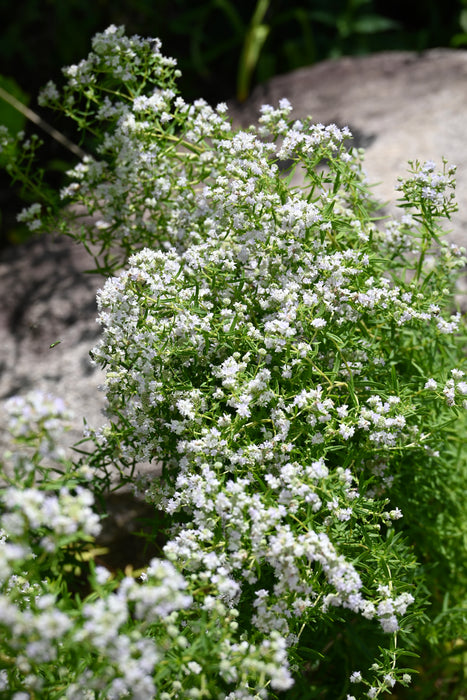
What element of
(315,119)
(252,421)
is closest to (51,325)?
(315,119)

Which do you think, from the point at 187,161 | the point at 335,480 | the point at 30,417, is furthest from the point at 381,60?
the point at 30,417

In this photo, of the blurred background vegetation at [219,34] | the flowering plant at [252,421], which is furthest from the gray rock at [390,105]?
the flowering plant at [252,421]

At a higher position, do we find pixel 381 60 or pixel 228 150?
pixel 381 60

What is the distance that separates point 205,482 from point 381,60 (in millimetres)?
5445

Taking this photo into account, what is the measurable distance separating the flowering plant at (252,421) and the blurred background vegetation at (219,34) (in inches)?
160

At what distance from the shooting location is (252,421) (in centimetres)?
217

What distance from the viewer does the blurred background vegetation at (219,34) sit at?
6.48 metres

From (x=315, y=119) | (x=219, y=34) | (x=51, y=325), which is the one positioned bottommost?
(x=51, y=325)

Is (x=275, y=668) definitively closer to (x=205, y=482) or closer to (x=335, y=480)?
(x=205, y=482)

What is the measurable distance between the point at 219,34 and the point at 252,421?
6192 millimetres

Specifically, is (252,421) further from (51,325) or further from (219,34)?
(219,34)

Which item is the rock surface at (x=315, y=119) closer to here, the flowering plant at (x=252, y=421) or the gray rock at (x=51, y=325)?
the gray rock at (x=51, y=325)

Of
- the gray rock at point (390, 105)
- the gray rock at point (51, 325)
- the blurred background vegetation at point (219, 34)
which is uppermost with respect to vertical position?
the blurred background vegetation at point (219, 34)

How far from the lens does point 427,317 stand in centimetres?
218
